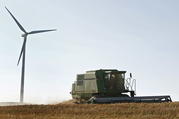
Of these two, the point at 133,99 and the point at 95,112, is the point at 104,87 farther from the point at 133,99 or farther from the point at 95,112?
the point at 95,112

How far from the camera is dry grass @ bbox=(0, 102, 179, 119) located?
95.9 ft

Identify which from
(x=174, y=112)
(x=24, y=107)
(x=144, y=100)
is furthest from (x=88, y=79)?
(x=174, y=112)

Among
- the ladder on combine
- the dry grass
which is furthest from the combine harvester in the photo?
the dry grass

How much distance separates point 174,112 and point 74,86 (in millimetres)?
15817

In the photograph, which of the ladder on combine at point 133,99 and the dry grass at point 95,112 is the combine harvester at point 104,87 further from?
the dry grass at point 95,112

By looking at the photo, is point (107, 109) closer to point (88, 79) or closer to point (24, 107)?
point (24, 107)

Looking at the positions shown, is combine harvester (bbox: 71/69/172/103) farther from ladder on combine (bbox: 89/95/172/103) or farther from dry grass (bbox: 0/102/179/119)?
dry grass (bbox: 0/102/179/119)

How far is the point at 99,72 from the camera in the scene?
4259 cm

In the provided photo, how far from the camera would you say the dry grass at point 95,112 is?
29.2m

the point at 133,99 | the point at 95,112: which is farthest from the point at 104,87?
the point at 95,112

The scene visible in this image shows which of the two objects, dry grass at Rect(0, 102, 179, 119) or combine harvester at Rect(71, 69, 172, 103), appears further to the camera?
combine harvester at Rect(71, 69, 172, 103)

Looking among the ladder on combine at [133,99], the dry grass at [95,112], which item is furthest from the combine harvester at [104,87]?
the dry grass at [95,112]

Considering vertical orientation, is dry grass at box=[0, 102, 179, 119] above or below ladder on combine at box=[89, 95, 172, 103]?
below

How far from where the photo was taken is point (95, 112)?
32.0 m
